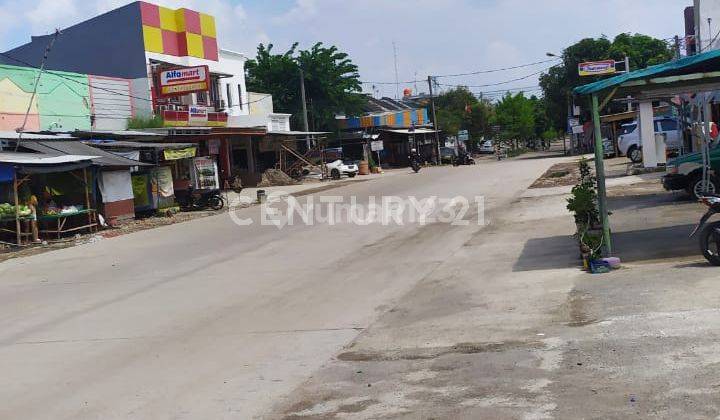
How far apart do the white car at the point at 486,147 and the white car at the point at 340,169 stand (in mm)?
39344

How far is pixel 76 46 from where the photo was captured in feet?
117

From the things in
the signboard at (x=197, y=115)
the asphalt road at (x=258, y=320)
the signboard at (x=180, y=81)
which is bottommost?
the asphalt road at (x=258, y=320)

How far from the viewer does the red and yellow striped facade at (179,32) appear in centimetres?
3381

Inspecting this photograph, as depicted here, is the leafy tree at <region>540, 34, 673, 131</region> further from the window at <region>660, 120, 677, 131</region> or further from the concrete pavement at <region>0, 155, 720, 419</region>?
the concrete pavement at <region>0, 155, 720, 419</region>

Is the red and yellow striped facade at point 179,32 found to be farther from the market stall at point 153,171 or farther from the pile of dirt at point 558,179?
the pile of dirt at point 558,179

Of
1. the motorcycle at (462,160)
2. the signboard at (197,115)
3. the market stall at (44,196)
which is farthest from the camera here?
the motorcycle at (462,160)

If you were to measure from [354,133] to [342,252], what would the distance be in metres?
42.1

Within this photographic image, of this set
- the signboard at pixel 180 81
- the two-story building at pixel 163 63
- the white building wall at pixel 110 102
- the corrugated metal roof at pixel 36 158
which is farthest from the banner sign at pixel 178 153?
the corrugated metal roof at pixel 36 158

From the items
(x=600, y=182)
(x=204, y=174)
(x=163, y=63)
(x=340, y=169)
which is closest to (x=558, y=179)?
(x=204, y=174)

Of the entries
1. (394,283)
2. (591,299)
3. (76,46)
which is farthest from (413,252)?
(76,46)

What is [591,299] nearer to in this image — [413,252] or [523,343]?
[523,343]

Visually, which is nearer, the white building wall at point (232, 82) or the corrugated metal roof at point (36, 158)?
the corrugated metal roof at point (36, 158)

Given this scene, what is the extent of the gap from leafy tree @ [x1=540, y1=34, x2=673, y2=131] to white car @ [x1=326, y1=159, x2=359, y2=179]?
862 inches

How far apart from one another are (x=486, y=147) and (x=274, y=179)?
4664 cm
